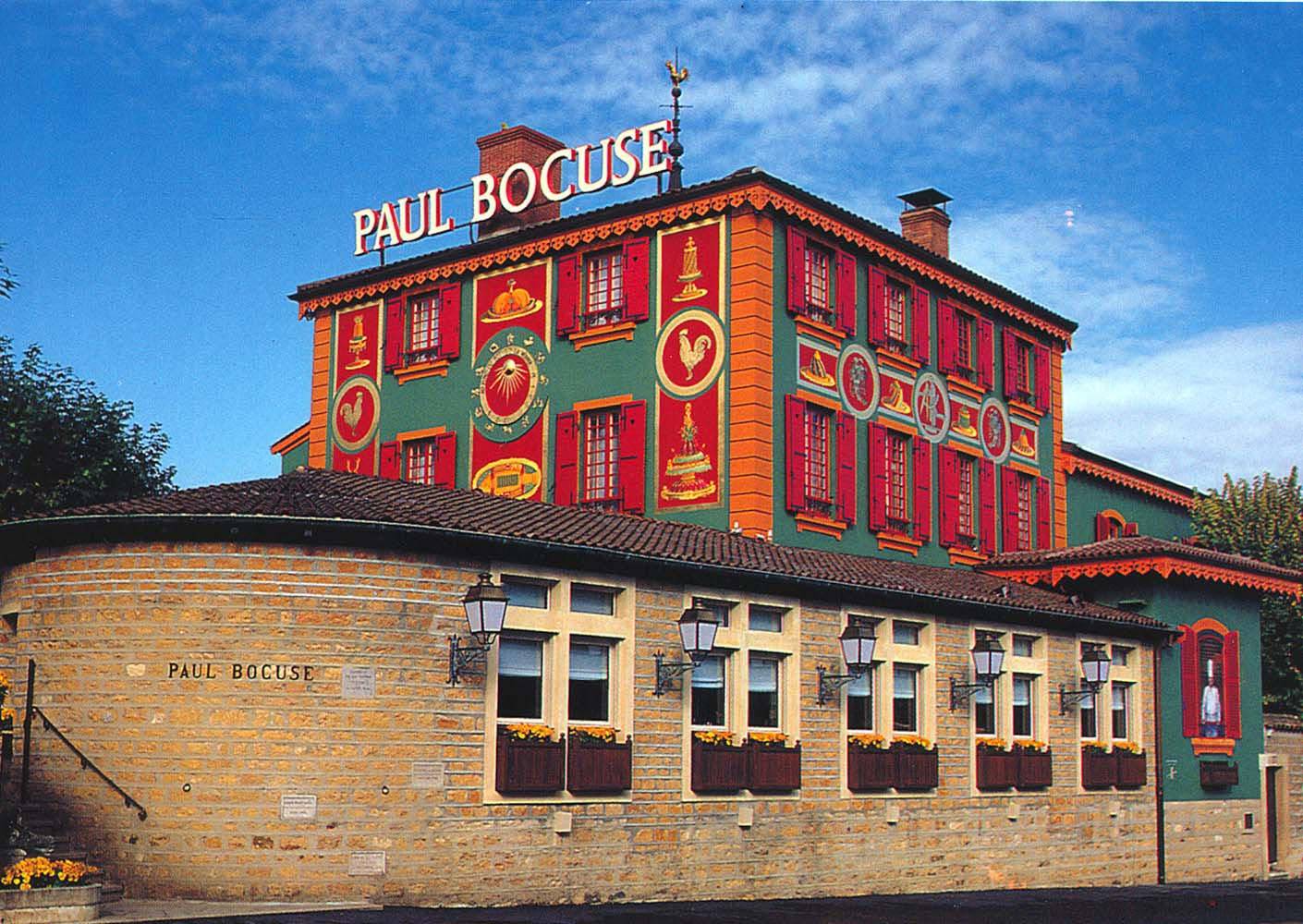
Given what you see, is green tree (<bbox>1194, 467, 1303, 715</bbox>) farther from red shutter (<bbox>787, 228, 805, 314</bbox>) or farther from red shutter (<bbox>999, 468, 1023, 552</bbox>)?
red shutter (<bbox>787, 228, 805, 314</bbox>)

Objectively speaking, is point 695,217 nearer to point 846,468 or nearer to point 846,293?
point 846,293

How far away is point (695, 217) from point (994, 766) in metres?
10.8

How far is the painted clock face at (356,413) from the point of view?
34219 mm

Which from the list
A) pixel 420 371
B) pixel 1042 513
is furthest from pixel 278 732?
pixel 1042 513

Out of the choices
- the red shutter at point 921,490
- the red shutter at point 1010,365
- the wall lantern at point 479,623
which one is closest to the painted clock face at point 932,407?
the red shutter at point 921,490

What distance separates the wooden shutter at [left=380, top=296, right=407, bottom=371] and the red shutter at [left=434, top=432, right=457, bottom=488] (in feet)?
7.19

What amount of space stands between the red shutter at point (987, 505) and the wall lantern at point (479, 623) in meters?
17.4

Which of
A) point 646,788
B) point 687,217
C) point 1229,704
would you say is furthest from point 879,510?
point 646,788

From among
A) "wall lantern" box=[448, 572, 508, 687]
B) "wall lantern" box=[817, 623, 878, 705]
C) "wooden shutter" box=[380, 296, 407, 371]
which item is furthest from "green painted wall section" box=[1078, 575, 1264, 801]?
"wall lantern" box=[448, 572, 508, 687]

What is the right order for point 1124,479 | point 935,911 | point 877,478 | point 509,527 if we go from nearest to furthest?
1. point 509,527
2. point 935,911
3. point 877,478
4. point 1124,479

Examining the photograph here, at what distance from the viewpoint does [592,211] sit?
30.6m

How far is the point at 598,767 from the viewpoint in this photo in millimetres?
20609

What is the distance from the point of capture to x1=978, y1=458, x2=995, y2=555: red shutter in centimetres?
3450

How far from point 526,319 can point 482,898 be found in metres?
14.8
